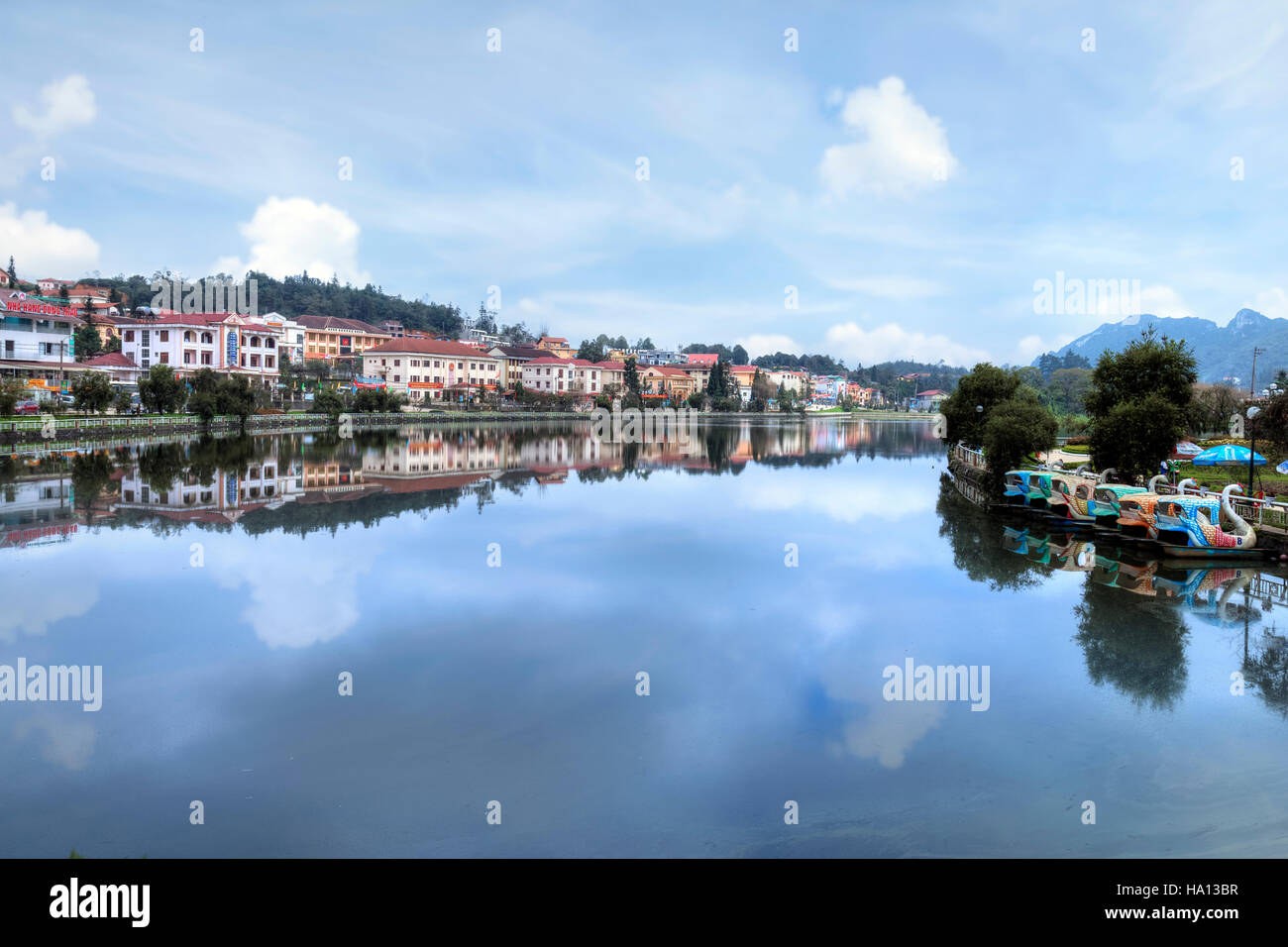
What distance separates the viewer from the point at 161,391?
31.5 meters

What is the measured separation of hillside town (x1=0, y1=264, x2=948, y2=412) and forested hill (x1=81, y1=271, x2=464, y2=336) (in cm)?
280

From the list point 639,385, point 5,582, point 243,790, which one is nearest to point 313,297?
point 639,385

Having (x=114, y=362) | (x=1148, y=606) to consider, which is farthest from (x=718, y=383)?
(x=1148, y=606)

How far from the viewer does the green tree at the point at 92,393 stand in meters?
28.4

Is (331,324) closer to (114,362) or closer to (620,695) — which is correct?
(114,362)

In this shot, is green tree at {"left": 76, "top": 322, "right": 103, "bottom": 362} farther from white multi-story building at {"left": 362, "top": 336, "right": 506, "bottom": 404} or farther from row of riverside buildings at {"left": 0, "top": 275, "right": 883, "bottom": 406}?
white multi-story building at {"left": 362, "top": 336, "right": 506, "bottom": 404}

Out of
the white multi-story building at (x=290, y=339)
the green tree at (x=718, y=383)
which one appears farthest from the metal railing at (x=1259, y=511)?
the green tree at (x=718, y=383)

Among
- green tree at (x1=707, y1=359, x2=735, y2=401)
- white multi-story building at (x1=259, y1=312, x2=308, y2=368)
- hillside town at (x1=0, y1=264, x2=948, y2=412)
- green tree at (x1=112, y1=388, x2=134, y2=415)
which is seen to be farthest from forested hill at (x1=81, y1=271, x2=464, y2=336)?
green tree at (x1=112, y1=388, x2=134, y2=415)

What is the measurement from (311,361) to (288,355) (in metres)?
2.14

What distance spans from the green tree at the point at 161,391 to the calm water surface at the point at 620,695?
821 inches

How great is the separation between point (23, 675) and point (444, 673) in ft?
10.4

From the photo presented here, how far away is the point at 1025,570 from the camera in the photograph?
34.6 feet

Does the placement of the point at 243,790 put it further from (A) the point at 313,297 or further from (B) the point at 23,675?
(A) the point at 313,297

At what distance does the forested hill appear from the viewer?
8512 cm
